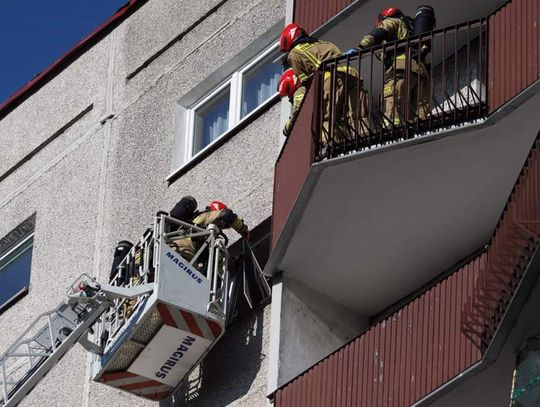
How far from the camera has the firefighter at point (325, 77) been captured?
14.6m

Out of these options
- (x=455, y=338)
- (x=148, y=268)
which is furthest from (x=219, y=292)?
(x=455, y=338)

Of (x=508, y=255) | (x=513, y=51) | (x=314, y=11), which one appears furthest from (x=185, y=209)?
(x=508, y=255)

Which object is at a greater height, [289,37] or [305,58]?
[289,37]

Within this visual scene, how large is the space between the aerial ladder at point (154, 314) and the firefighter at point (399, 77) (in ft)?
7.15

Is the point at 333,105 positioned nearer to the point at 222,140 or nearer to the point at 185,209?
the point at 185,209

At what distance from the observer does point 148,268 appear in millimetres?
16125

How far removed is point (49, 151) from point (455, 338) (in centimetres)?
861

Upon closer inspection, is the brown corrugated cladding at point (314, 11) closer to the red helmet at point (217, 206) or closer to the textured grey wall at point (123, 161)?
the textured grey wall at point (123, 161)

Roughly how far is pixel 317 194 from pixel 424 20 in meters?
1.63

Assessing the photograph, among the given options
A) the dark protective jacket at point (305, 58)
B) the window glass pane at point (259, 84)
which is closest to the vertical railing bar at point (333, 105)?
the dark protective jacket at point (305, 58)

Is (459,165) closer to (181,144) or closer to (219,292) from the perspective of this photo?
(219,292)

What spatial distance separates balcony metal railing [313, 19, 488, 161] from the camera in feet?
46.4

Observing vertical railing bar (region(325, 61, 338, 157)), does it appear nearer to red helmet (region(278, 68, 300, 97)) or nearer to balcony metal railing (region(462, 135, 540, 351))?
red helmet (region(278, 68, 300, 97))

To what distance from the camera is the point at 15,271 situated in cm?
2097
